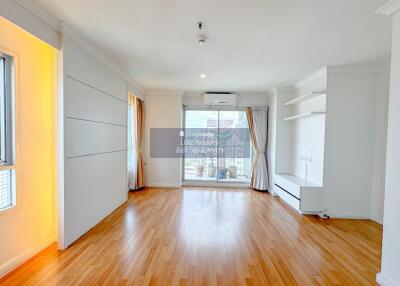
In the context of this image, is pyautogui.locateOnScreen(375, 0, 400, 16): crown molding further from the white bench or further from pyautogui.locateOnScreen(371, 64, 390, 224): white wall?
the white bench

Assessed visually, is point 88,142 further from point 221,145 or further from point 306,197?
point 221,145

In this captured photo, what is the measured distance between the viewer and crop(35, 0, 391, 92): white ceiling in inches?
83.9

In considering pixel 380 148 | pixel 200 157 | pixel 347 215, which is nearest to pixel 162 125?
pixel 200 157

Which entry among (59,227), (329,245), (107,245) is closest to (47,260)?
(59,227)

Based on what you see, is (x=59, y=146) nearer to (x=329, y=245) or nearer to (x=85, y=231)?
(x=85, y=231)

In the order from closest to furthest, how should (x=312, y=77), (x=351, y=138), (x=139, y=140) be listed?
(x=351, y=138), (x=312, y=77), (x=139, y=140)

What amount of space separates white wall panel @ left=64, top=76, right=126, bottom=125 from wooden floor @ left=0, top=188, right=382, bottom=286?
1.68m

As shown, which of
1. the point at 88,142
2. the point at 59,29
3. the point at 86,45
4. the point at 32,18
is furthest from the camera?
the point at 88,142

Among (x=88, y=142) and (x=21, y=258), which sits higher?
(x=88, y=142)

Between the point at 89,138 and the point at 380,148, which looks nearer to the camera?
the point at 89,138

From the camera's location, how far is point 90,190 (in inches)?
129

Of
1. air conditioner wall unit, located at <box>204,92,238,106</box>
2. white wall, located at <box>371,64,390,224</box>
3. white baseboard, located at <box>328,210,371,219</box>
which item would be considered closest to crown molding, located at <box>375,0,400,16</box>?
white wall, located at <box>371,64,390,224</box>

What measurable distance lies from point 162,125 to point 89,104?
303 cm

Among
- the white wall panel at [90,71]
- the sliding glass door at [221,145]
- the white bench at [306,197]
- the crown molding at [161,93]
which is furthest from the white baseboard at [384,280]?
the crown molding at [161,93]
